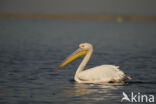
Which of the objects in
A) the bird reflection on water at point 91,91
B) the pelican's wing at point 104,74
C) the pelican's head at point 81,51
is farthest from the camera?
the pelican's head at point 81,51

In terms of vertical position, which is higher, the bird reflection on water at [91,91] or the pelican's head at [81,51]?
the pelican's head at [81,51]

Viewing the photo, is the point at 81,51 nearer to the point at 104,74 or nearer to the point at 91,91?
the point at 104,74

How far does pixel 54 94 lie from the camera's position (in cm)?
1252

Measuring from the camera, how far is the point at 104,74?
14.0m

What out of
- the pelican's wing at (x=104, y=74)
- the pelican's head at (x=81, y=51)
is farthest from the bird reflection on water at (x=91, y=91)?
the pelican's head at (x=81, y=51)

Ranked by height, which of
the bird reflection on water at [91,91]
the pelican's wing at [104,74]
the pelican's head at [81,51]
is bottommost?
the bird reflection on water at [91,91]

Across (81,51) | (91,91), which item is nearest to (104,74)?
(91,91)

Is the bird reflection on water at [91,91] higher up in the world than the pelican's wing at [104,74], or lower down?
lower down

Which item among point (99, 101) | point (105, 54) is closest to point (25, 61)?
point (105, 54)

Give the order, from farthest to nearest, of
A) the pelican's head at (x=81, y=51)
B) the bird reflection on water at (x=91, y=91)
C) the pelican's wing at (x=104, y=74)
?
1. the pelican's head at (x=81, y=51)
2. the pelican's wing at (x=104, y=74)
3. the bird reflection on water at (x=91, y=91)

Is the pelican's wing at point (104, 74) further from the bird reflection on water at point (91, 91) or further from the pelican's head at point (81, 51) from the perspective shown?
the pelican's head at point (81, 51)

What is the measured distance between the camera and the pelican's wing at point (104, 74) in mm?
13961

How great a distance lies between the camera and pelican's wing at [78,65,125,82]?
45.8ft

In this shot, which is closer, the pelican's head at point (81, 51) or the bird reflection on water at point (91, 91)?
the bird reflection on water at point (91, 91)
